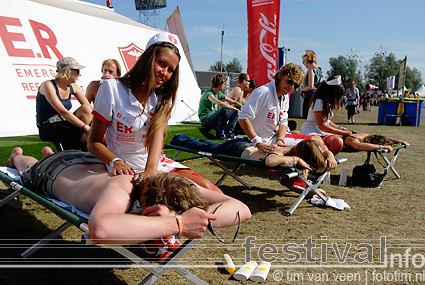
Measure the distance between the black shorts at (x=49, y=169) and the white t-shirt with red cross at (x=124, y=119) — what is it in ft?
0.62

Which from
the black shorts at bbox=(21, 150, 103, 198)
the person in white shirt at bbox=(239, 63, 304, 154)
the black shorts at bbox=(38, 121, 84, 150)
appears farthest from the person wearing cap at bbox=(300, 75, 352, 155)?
the black shorts at bbox=(21, 150, 103, 198)

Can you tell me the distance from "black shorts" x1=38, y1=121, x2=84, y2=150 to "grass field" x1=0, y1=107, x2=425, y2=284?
772 mm

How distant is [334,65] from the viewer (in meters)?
71.6

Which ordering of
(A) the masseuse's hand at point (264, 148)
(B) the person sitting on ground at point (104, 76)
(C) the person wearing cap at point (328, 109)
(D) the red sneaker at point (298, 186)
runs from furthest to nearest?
(C) the person wearing cap at point (328, 109)
(B) the person sitting on ground at point (104, 76)
(D) the red sneaker at point (298, 186)
(A) the masseuse's hand at point (264, 148)

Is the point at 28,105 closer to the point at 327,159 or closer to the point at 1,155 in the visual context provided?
the point at 1,155

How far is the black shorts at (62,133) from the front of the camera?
405cm

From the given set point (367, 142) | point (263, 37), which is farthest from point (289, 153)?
point (263, 37)

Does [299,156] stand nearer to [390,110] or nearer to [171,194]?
[171,194]

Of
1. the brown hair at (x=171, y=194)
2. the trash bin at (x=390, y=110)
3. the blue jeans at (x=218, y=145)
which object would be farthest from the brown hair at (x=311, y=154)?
the trash bin at (x=390, y=110)

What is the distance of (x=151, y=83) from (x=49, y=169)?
2.91 feet

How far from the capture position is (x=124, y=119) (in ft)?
7.44

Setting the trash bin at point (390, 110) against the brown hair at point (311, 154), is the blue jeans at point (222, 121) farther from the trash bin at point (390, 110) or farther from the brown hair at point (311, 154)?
the trash bin at point (390, 110)

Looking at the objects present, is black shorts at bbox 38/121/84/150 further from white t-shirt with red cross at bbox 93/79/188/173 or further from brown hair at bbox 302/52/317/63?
brown hair at bbox 302/52/317/63

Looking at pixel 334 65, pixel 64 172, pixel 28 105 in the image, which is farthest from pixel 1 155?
pixel 334 65
